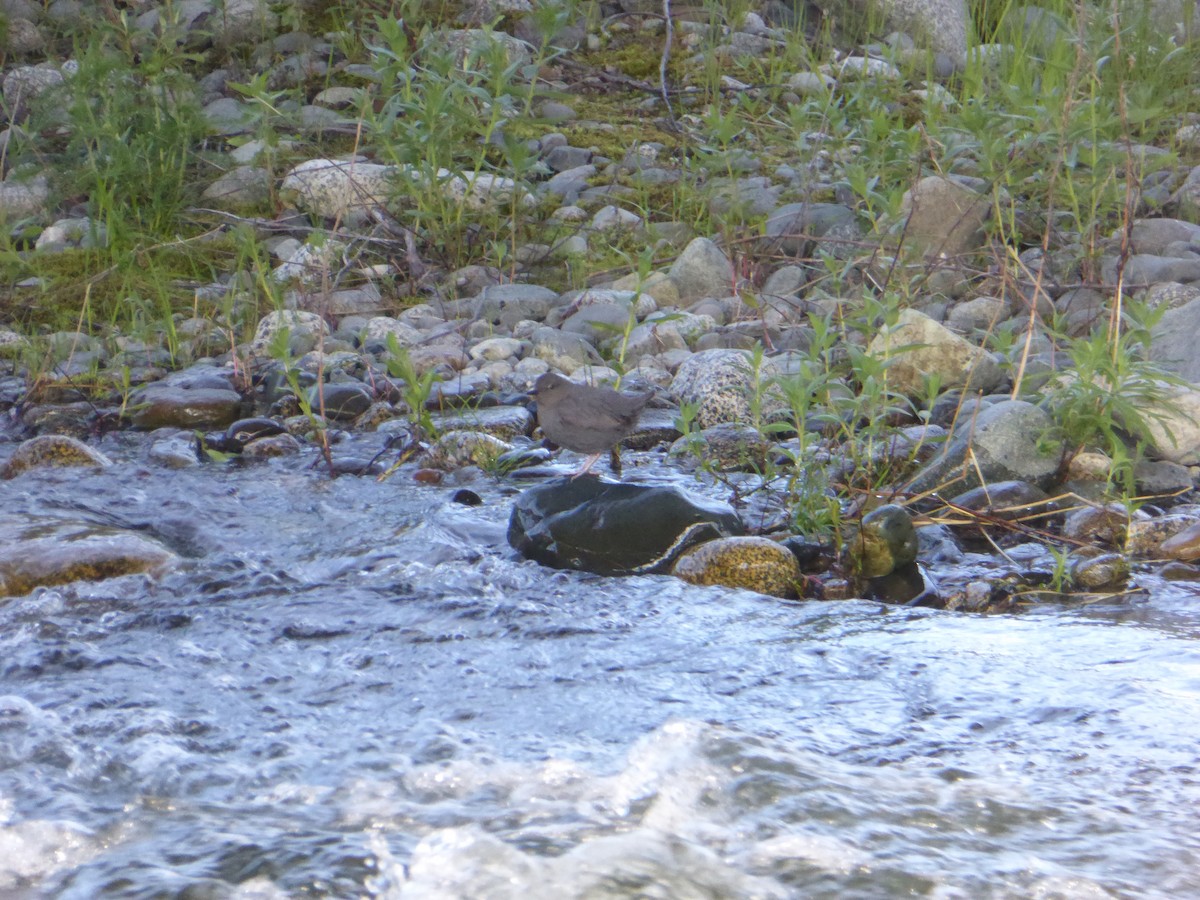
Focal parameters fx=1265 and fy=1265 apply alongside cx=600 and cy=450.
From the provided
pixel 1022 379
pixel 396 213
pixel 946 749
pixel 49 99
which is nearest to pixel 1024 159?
pixel 1022 379

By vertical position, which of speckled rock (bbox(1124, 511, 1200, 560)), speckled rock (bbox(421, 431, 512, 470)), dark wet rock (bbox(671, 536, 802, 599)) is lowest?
speckled rock (bbox(421, 431, 512, 470))

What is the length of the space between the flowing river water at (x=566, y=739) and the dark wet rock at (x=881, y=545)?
0.18 metres

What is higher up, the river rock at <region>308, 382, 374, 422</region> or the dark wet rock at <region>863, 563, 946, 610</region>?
the dark wet rock at <region>863, 563, 946, 610</region>

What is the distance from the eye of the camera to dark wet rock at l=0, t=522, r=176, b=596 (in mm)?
3492

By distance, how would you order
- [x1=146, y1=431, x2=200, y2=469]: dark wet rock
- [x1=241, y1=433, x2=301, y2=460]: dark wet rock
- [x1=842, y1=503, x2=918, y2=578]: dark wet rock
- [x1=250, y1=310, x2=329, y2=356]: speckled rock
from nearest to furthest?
[x1=842, y1=503, x2=918, y2=578]: dark wet rock, [x1=146, y1=431, x2=200, y2=469]: dark wet rock, [x1=241, y1=433, x2=301, y2=460]: dark wet rock, [x1=250, y1=310, x2=329, y2=356]: speckled rock

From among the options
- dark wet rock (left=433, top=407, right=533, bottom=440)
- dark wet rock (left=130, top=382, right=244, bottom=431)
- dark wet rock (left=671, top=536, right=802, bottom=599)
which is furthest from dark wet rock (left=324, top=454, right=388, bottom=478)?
dark wet rock (left=671, top=536, right=802, bottom=599)

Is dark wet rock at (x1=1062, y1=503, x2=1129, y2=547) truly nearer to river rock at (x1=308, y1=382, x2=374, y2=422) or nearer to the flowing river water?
the flowing river water

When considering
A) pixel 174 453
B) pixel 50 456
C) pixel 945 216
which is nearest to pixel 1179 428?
pixel 945 216

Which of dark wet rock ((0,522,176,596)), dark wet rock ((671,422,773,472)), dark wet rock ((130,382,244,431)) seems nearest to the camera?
dark wet rock ((0,522,176,596))

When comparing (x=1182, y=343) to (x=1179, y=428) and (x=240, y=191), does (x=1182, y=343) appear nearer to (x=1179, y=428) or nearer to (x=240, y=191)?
(x=1179, y=428)

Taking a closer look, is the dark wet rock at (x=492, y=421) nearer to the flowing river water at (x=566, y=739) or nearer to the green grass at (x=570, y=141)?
the green grass at (x=570, y=141)

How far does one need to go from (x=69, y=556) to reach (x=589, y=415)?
1.63 m

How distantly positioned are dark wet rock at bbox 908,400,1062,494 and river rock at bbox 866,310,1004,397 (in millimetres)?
785

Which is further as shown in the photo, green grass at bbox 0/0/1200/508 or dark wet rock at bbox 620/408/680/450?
green grass at bbox 0/0/1200/508
